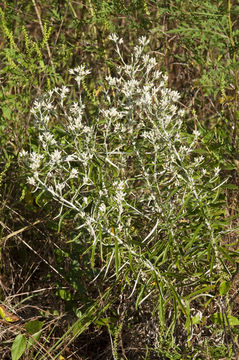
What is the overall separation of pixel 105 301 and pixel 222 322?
1.87 ft

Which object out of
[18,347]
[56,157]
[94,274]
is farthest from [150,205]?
[18,347]

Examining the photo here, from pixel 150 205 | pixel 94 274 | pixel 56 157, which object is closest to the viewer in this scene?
pixel 56 157

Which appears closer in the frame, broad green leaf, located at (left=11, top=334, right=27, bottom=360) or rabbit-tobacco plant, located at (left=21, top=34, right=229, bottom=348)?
rabbit-tobacco plant, located at (left=21, top=34, right=229, bottom=348)

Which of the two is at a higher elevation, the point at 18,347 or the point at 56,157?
the point at 56,157

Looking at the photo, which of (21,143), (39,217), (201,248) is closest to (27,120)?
(21,143)

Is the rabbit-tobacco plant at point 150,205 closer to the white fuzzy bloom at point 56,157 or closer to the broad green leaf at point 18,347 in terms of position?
the white fuzzy bloom at point 56,157

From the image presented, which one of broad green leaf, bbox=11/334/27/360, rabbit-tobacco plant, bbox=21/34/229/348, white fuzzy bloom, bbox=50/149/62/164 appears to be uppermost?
white fuzzy bloom, bbox=50/149/62/164

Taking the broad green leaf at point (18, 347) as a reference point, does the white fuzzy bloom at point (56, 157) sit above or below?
above

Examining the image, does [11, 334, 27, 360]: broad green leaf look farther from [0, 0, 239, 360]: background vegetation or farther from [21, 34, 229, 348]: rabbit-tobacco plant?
[21, 34, 229, 348]: rabbit-tobacco plant

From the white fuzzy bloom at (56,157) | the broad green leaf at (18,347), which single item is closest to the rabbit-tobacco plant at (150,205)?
the white fuzzy bloom at (56,157)

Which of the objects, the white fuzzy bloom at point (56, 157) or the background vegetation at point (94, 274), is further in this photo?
the background vegetation at point (94, 274)

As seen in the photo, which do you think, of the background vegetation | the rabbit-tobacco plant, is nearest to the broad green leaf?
the background vegetation

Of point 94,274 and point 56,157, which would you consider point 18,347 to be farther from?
point 56,157

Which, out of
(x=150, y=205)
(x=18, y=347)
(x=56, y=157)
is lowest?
(x=18, y=347)
